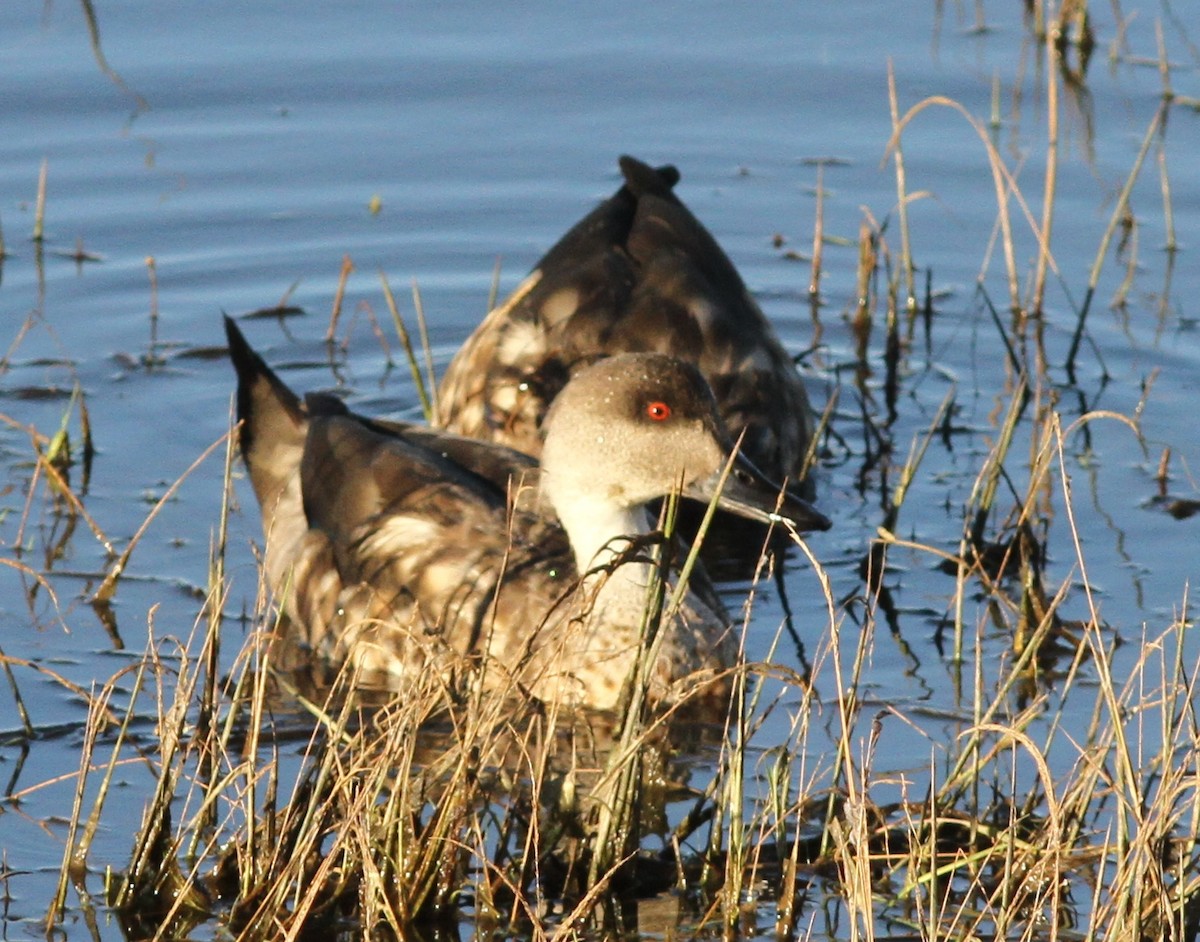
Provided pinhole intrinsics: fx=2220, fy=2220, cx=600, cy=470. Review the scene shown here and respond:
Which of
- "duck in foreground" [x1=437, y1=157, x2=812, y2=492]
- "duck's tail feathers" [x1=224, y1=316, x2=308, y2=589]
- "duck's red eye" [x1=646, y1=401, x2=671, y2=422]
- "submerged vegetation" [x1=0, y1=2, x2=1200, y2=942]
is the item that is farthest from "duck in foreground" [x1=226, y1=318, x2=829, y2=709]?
"duck in foreground" [x1=437, y1=157, x2=812, y2=492]

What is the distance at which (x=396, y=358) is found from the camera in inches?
378

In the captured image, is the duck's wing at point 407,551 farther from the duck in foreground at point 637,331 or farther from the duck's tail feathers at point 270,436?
the duck in foreground at point 637,331

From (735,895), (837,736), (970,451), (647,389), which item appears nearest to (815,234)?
(970,451)

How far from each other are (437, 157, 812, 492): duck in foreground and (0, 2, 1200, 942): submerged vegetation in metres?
0.77

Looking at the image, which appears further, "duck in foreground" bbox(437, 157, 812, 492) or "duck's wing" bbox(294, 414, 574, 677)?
"duck in foreground" bbox(437, 157, 812, 492)

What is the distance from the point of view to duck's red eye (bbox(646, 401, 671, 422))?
6.71m

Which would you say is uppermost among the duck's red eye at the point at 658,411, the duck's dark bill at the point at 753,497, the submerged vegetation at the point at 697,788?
the duck's red eye at the point at 658,411

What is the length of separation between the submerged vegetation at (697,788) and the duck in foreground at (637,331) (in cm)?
77

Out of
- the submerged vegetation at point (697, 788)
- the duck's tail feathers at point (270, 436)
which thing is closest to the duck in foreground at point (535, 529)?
the submerged vegetation at point (697, 788)

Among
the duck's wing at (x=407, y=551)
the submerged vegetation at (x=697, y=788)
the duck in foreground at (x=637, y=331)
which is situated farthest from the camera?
the duck in foreground at (x=637, y=331)

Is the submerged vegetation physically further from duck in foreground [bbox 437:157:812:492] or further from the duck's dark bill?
duck in foreground [bbox 437:157:812:492]

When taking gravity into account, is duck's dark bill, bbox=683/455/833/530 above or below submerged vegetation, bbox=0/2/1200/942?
above

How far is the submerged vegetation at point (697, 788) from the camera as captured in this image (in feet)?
16.1

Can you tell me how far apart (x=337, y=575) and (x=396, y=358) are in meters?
2.49
